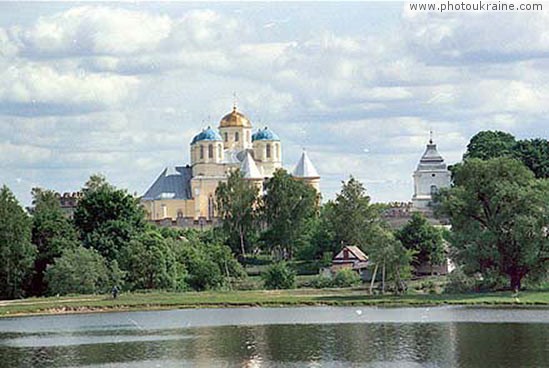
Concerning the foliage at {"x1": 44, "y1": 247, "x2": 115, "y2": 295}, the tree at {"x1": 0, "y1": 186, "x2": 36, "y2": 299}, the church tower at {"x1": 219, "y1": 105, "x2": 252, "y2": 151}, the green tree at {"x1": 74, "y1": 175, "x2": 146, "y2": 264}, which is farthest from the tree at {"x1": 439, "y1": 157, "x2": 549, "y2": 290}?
the church tower at {"x1": 219, "y1": 105, "x2": 252, "y2": 151}

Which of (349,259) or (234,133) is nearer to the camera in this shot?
(349,259)

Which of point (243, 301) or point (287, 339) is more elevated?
point (243, 301)

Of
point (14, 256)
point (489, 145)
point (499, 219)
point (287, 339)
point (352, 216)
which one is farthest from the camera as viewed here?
point (489, 145)

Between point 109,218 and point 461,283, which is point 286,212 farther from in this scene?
point 461,283

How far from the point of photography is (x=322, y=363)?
34.2 metres

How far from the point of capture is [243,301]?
188 feet

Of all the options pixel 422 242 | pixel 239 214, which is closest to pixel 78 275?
pixel 422 242

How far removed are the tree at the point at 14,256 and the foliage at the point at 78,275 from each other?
8.31ft

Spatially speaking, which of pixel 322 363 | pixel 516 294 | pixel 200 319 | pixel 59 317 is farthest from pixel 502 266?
pixel 322 363

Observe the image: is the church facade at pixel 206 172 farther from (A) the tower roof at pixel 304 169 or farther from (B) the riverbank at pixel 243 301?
(B) the riverbank at pixel 243 301

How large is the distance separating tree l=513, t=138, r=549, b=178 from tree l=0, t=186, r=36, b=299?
140 feet

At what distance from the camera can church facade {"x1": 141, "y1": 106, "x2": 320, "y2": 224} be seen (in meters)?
118

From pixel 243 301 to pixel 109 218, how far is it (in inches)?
743

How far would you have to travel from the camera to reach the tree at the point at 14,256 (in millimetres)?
66812
